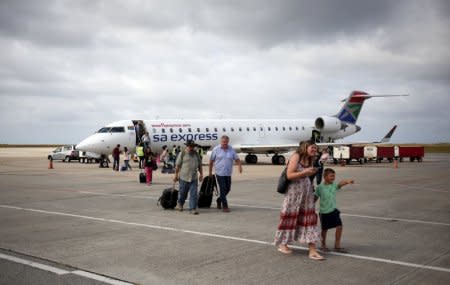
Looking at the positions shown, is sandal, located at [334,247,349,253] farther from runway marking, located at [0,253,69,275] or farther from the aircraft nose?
the aircraft nose

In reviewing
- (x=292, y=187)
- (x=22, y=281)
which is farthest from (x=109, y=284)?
(x=292, y=187)

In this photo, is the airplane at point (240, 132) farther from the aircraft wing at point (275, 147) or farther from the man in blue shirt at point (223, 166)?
the man in blue shirt at point (223, 166)

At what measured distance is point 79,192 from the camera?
14555 mm

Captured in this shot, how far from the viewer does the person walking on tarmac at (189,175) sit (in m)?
10.6

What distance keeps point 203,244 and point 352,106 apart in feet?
120

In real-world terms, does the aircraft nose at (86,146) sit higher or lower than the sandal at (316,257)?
higher

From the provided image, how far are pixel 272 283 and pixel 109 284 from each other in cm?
186

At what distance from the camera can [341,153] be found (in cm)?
3497

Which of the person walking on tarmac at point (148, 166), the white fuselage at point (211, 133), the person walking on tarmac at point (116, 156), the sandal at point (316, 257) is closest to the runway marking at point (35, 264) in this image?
the sandal at point (316, 257)

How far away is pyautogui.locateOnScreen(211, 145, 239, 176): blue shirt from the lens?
10.8 meters

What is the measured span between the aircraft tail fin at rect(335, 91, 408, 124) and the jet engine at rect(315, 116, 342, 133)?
1361 millimetres

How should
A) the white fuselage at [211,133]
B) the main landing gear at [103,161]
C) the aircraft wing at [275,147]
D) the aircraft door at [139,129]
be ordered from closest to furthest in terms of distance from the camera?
the white fuselage at [211,133]
the aircraft door at [139,129]
the main landing gear at [103,161]
the aircraft wing at [275,147]

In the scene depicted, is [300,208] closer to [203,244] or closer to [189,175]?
[203,244]

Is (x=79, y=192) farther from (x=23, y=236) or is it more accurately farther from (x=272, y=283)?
(x=272, y=283)
